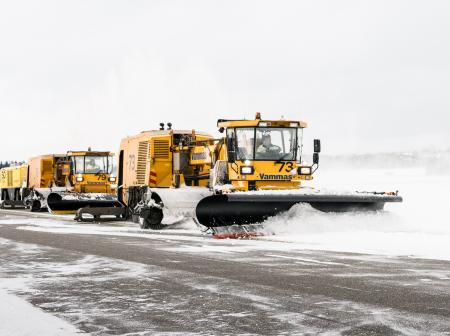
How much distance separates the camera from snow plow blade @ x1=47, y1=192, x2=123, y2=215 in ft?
102

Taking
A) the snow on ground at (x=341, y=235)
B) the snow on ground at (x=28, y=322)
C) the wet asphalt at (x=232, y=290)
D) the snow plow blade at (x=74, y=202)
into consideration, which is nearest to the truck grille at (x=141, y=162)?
the snow on ground at (x=341, y=235)

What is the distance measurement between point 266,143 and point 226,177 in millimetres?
1316

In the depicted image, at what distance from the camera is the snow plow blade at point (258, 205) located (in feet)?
52.9

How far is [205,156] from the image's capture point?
20516 mm

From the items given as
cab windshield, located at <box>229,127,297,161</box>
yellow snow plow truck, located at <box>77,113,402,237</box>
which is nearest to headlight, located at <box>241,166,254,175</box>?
yellow snow plow truck, located at <box>77,113,402,237</box>

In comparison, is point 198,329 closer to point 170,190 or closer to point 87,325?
point 87,325

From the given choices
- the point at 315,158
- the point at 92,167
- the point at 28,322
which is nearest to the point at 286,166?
the point at 315,158

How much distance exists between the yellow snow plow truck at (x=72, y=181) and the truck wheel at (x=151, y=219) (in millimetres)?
9887

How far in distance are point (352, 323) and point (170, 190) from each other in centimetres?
1513

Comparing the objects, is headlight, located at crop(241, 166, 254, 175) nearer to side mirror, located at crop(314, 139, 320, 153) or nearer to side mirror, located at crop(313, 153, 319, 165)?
side mirror, located at crop(313, 153, 319, 165)

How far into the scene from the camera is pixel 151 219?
20.6 m

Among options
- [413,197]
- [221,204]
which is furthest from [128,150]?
[413,197]

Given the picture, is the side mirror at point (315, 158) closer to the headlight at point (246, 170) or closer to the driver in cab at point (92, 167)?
the headlight at point (246, 170)

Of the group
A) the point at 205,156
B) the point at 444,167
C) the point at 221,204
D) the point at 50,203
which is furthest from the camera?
the point at 444,167
